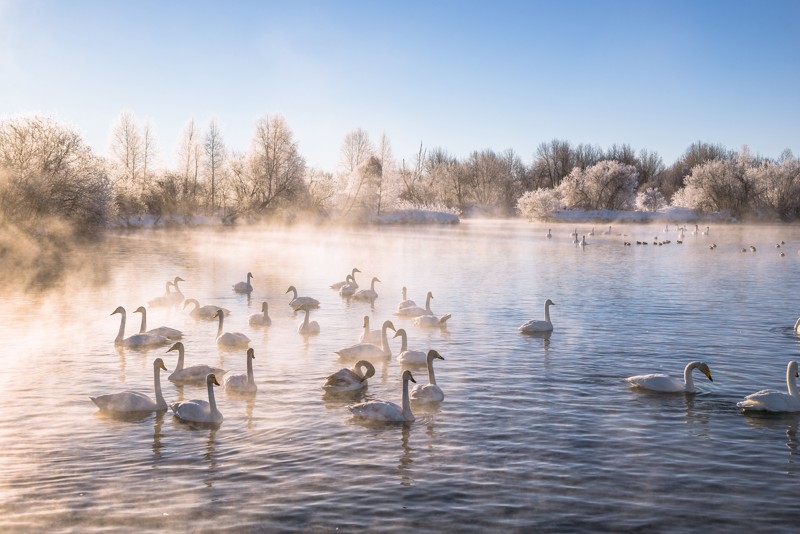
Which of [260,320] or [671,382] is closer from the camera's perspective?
[671,382]

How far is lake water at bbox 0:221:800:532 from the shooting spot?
31.4 feet

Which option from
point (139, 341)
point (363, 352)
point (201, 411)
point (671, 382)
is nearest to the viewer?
point (201, 411)

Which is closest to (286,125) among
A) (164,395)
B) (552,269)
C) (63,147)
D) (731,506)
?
(63,147)

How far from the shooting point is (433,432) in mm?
12617

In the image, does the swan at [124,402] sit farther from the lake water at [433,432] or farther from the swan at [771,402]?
the swan at [771,402]

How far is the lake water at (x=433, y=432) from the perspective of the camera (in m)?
9.57

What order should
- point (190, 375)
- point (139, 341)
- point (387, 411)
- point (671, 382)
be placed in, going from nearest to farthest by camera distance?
point (387, 411) → point (671, 382) → point (190, 375) → point (139, 341)

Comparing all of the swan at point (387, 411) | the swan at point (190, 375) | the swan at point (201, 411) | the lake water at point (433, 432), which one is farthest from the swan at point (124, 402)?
the swan at point (387, 411)

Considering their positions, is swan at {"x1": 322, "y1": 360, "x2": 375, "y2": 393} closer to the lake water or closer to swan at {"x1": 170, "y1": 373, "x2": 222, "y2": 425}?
the lake water

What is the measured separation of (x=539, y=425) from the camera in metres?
13.0

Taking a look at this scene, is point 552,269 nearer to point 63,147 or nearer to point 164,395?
point 164,395

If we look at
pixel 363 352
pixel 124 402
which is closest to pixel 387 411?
pixel 124 402

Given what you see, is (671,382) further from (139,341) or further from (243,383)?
(139,341)

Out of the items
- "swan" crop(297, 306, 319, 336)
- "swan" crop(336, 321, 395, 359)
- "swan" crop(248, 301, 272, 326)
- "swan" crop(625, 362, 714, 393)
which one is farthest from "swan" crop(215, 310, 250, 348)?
"swan" crop(625, 362, 714, 393)
